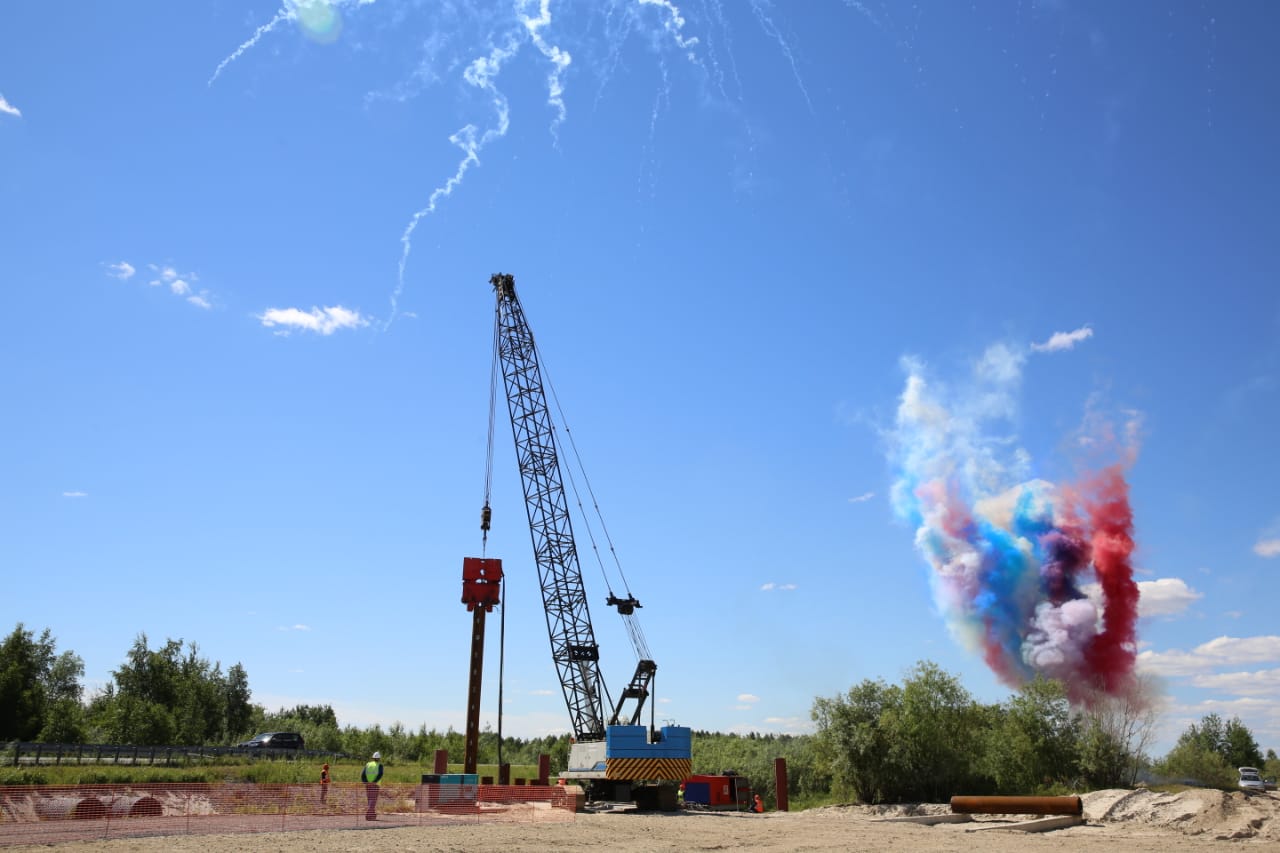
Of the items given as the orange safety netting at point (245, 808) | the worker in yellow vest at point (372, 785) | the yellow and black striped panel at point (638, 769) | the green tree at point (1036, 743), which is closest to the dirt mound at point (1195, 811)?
the green tree at point (1036, 743)

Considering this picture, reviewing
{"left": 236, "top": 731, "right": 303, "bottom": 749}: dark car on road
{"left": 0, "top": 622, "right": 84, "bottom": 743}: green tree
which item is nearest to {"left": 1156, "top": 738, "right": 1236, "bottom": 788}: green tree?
{"left": 236, "top": 731, "right": 303, "bottom": 749}: dark car on road

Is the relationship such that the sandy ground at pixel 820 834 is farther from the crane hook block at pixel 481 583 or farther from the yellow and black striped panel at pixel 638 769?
the crane hook block at pixel 481 583

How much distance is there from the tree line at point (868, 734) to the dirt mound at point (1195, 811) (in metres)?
9.13

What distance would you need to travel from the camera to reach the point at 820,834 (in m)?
27.3

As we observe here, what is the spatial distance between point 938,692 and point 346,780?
35.4 meters

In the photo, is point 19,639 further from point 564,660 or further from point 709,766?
point 709,766

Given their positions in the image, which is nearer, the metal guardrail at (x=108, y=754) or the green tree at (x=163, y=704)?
the metal guardrail at (x=108, y=754)

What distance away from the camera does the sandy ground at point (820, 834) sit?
19938 millimetres

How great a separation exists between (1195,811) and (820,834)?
1745 cm

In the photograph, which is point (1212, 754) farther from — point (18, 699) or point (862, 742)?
point (18, 699)

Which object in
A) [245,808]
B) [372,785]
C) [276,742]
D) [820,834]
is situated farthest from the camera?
[276,742]

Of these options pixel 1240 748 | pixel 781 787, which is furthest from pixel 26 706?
pixel 1240 748

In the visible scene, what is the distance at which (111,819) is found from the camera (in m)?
23.7

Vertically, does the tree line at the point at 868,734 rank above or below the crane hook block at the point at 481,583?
below
